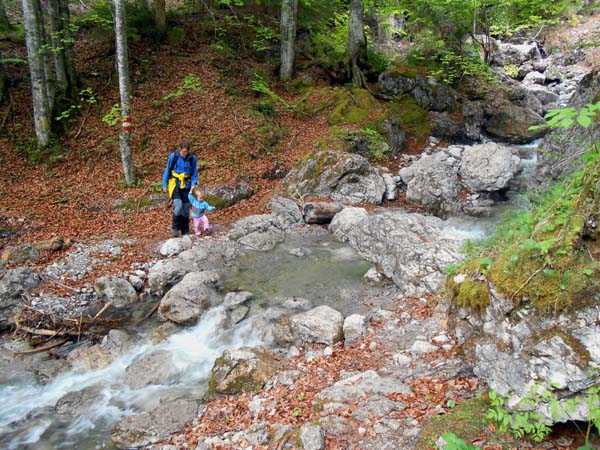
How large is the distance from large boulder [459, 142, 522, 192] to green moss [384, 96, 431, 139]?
309cm

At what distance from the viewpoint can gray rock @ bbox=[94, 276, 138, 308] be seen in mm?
7727

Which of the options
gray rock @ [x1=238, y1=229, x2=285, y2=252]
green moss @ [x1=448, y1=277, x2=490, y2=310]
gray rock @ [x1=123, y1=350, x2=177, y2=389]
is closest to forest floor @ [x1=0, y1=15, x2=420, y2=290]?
gray rock @ [x1=238, y1=229, x2=285, y2=252]

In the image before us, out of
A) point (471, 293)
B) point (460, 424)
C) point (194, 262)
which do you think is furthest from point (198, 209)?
point (460, 424)

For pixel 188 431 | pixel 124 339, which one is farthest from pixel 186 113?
pixel 188 431

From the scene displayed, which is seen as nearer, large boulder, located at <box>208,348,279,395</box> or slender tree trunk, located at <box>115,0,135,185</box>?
large boulder, located at <box>208,348,279,395</box>

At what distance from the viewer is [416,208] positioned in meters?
11.4

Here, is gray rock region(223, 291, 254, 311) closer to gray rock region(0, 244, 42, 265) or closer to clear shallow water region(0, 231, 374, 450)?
clear shallow water region(0, 231, 374, 450)

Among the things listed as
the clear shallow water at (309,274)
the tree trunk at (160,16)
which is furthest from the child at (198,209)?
the tree trunk at (160,16)

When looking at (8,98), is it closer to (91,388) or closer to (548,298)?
(91,388)

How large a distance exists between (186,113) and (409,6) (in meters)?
10.7

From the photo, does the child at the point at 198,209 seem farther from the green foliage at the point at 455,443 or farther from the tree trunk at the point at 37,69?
the green foliage at the point at 455,443

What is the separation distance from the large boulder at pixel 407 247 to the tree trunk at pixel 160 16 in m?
A: 12.5

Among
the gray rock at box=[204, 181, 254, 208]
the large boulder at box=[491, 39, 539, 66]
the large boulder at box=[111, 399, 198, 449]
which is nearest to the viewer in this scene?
A: the large boulder at box=[111, 399, 198, 449]

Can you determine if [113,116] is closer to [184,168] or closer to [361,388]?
[184,168]
